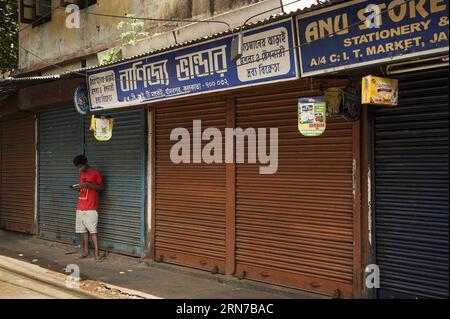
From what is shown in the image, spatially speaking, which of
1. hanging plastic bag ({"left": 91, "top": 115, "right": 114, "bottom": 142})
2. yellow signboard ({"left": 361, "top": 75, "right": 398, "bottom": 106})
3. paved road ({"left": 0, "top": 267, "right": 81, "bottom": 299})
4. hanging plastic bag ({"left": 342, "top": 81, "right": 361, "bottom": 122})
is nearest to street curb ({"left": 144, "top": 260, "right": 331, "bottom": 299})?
paved road ({"left": 0, "top": 267, "right": 81, "bottom": 299})

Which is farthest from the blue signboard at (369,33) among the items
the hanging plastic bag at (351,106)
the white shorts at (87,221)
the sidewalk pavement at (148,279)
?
the white shorts at (87,221)

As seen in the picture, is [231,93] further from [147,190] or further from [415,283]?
[415,283]

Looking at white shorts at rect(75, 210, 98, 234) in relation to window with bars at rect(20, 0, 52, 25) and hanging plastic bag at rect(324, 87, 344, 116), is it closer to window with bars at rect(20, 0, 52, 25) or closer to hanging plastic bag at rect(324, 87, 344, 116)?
hanging plastic bag at rect(324, 87, 344, 116)

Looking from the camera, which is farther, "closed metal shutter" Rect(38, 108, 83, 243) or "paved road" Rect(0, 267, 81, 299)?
"closed metal shutter" Rect(38, 108, 83, 243)

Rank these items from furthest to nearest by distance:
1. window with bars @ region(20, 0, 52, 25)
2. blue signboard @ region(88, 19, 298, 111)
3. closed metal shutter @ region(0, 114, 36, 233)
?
window with bars @ region(20, 0, 52, 25)
closed metal shutter @ region(0, 114, 36, 233)
blue signboard @ region(88, 19, 298, 111)

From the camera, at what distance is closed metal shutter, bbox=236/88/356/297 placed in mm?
6090

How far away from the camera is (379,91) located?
5.16 meters

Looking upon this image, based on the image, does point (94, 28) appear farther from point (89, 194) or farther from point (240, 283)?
point (240, 283)

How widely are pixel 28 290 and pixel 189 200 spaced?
2.72 meters

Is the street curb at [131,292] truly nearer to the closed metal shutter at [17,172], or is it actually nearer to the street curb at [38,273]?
the street curb at [38,273]

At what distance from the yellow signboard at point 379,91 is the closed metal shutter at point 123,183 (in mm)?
4846

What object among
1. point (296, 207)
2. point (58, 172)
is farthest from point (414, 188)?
point (58, 172)

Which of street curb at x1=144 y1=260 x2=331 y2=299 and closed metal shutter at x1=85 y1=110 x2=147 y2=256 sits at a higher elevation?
closed metal shutter at x1=85 y1=110 x2=147 y2=256

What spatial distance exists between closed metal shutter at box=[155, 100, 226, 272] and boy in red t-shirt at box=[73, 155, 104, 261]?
1353 mm
